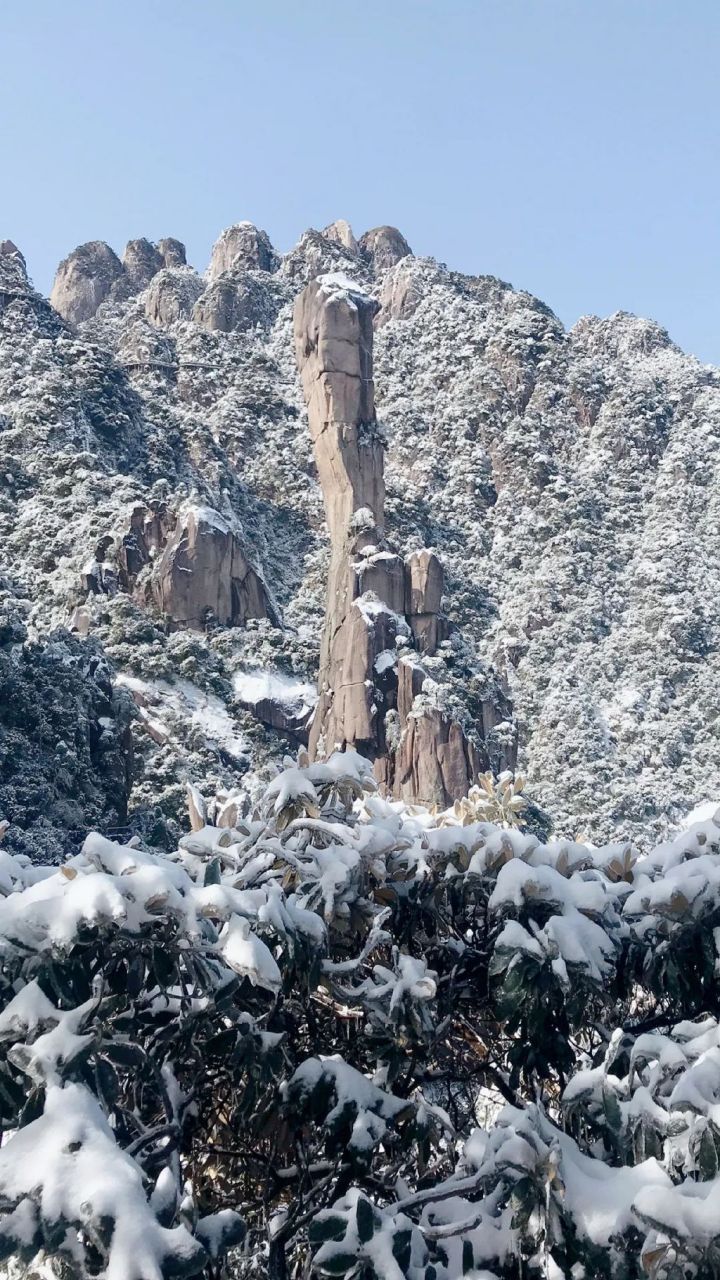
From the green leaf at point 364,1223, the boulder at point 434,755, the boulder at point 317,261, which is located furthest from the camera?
the boulder at point 317,261

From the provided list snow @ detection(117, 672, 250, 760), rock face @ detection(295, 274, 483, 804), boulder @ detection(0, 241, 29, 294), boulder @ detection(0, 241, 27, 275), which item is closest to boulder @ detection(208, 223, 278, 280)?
boulder @ detection(0, 241, 27, 275)

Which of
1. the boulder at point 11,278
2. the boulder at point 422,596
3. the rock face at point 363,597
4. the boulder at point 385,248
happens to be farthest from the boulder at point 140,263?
the boulder at point 422,596

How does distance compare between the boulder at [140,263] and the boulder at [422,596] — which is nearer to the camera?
the boulder at [422,596]

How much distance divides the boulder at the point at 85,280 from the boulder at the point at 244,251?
6.98 m

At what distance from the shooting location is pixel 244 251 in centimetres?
8762

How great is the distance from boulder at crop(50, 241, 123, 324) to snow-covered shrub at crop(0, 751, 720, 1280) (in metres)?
87.5

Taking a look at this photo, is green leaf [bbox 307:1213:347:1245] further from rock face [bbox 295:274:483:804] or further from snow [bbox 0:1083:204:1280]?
rock face [bbox 295:274:483:804]

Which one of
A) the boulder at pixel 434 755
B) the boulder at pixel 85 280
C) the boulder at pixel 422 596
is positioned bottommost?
the boulder at pixel 434 755

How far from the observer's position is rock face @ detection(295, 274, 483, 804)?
1486 inches

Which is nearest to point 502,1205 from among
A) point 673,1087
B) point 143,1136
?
point 673,1087

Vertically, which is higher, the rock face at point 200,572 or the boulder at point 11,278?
the boulder at point 11,278

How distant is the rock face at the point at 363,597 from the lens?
124 feet

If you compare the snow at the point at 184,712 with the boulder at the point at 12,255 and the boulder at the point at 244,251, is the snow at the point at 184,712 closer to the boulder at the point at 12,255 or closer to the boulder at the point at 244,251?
the boulder at the point at 12,255

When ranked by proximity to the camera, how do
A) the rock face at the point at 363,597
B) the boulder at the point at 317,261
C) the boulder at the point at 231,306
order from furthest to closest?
the boulder at the point at 317,261 → the boulder at the point at 231,306 → the rock face at the point at 363,597
